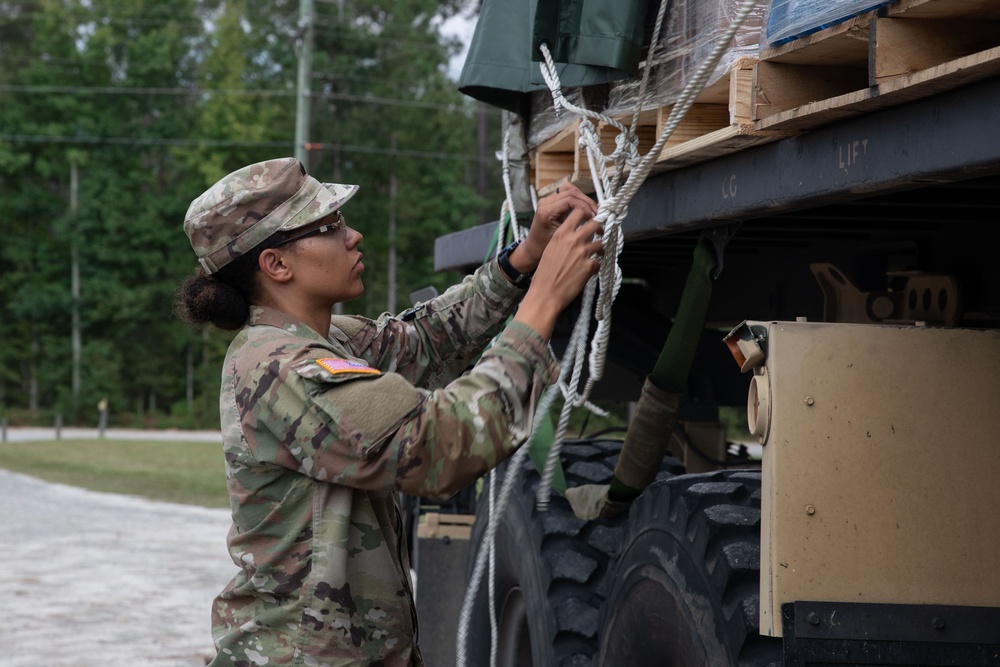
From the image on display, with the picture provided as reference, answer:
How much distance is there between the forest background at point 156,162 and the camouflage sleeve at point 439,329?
138 feet

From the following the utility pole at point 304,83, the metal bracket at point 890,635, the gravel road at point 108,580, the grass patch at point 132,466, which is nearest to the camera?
the metal bracket at point 890,635

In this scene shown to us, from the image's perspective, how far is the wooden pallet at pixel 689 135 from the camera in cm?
265

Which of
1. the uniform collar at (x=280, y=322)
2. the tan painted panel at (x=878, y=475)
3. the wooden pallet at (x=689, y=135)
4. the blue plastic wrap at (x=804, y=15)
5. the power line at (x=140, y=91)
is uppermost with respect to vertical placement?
the power line at (x=140, y=91)

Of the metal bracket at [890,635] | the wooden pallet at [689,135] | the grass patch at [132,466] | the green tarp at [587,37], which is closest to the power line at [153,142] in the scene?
the grass patch at [132,466]

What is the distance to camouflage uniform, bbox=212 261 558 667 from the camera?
2.69 m

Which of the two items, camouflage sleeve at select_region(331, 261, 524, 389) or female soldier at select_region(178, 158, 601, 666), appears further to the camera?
camouflage sleeve at select_region(331, 261, 524, 389)

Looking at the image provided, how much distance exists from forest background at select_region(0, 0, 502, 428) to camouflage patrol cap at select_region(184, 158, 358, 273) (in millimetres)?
43005

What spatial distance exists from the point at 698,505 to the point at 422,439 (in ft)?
2.64

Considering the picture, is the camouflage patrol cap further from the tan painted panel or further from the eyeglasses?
the tan painted panel

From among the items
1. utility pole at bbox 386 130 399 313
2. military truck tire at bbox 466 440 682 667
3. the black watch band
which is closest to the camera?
the black watch band

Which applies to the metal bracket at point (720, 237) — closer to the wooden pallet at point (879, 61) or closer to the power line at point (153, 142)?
the wooden pallet at point (879, 61)

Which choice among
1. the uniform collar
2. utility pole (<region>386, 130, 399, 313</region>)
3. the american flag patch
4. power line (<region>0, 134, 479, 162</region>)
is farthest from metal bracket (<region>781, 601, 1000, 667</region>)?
power line (<region>0, 134, 479, 162</region>)

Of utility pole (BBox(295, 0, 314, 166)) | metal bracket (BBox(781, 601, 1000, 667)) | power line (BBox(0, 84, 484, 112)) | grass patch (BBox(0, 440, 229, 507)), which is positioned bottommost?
grass patch (BBox(0, 440, 229, 507))

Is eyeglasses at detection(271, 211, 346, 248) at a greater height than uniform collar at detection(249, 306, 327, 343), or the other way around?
eyeglasses at detection(271, 211, 346, 248)
